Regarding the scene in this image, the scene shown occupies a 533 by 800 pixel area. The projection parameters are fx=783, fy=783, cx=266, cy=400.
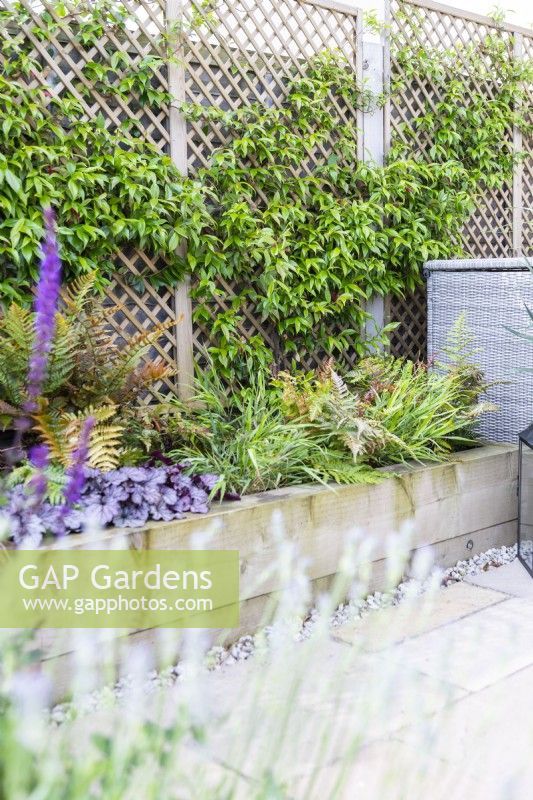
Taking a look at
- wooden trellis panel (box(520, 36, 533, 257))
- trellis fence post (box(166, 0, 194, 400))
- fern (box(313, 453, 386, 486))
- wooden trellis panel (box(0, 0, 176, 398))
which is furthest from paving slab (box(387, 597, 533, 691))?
wooden trellis panel (box(520, 36, 533, 257))

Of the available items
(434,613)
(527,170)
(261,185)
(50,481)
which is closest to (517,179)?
(527,170)

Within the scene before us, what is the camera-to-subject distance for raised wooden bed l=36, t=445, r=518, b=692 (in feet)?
7.16

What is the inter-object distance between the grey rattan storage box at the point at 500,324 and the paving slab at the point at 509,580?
26.0 inches

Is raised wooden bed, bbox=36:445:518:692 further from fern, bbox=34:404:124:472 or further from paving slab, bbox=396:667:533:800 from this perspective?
paving slab, bbox=396:667:533:800

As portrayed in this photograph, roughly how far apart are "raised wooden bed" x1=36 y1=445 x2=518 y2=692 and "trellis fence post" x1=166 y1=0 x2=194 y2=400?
952 millimetres

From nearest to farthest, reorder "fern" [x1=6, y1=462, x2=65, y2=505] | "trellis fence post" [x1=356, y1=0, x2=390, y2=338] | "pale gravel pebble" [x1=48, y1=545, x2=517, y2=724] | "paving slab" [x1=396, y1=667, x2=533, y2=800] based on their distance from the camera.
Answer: "paving slab" [x1=396, y1=667, x2=533, y2=800], "pale gravel pebble" [x1=48, y1=545, x2=517, y2=724], "fern" [x1=6, y1=462, x2=65, y2=505], "trellis fence post" [x1=356, y1=0, x2=390, y2=338]

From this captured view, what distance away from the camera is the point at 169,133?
10.7ft

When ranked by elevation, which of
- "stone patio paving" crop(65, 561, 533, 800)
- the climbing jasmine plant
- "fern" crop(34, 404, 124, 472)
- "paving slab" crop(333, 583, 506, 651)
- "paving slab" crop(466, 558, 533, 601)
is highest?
the climbing jasmine plant

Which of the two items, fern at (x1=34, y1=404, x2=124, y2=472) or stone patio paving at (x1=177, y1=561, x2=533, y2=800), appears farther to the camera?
fern at (x1=34, y1=404, x2=124, y2=472)

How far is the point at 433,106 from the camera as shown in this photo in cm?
418

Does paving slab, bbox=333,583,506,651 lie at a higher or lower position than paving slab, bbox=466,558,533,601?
higher

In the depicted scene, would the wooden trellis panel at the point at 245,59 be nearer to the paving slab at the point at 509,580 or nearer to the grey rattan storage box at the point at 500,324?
the grey rattan storage box at the point at 500,324

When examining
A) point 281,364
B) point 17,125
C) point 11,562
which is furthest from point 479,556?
point 17,125

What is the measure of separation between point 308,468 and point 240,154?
155 centimetres
